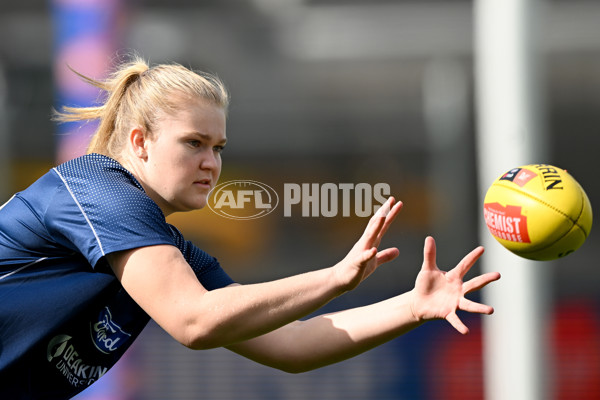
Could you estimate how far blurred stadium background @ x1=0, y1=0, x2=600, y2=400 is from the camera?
5.69 metres

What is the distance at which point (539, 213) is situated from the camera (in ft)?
9.04

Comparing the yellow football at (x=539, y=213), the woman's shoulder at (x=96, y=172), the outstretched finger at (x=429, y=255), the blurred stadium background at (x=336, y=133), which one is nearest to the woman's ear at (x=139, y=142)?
the woman's shoulder at (x=96, y=172)

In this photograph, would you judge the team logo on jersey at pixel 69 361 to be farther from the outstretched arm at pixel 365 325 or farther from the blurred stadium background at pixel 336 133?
the blurred stadium background at pixel 336 133

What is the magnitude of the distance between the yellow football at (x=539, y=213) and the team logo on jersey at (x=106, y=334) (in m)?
1.33

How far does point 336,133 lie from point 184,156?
3.73 m

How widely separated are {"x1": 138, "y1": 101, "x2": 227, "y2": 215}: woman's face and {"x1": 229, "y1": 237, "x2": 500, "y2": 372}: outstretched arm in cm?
58

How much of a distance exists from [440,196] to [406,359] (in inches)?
47.4

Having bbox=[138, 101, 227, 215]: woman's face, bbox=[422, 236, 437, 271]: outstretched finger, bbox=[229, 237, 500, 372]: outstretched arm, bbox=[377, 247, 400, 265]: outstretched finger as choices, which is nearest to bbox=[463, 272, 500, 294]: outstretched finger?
bbox=[229, 237, 500, 372]: outstretched arm

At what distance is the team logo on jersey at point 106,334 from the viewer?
2357 mm

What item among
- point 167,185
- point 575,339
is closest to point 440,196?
point 575,339

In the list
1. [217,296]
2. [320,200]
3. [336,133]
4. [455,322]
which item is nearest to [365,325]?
[455,322]

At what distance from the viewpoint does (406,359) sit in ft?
19.5

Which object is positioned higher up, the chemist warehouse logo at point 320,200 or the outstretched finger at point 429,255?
the outstretched finger at point 429,255

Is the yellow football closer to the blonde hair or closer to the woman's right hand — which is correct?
the woman's right hand
